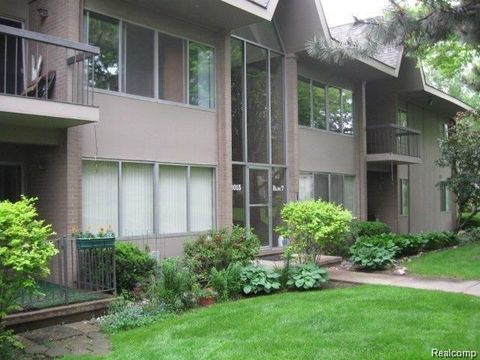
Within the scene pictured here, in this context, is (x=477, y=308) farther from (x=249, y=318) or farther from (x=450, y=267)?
(x=450, y=267)

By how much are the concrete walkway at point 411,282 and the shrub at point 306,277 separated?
795mm

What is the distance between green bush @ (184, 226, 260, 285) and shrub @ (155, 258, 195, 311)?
1.17 meters

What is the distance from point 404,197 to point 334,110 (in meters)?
6.55

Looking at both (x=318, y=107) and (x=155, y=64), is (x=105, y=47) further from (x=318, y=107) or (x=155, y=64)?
(x=318, y=107)

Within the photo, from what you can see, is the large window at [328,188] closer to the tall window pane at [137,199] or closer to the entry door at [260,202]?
the entry door at [260,202]

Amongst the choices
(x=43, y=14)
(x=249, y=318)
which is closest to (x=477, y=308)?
(x=249, y=318)

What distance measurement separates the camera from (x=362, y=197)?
19.8m

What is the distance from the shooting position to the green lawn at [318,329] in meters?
5.87

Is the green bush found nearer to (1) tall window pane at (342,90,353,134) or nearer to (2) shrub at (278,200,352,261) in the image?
(2) shrub at (278,200,352,261)

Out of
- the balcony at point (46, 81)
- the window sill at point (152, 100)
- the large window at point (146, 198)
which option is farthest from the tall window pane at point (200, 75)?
the balcony at point (46, 81)

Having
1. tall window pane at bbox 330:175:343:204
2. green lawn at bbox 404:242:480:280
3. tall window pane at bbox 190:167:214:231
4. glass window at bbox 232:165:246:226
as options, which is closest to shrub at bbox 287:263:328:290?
green lawn at bbox 404:242:480:280

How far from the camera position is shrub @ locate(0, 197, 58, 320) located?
595 cm

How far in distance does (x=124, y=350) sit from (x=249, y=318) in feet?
6.14

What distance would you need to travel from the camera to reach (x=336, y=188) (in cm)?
1883
